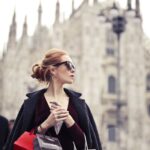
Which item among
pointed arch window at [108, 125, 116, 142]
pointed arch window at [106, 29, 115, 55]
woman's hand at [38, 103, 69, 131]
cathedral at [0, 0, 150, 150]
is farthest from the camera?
pointed arch window at [106, 29, 115, 55]

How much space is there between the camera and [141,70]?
31.5 meters

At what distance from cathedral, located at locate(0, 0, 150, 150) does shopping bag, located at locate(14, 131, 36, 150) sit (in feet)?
89.9

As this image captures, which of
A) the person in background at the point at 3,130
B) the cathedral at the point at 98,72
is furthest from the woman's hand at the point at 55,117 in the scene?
the cathedral at the point at 98,72

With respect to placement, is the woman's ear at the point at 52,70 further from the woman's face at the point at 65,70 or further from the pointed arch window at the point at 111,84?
the pointed arch window at the point at 111,84

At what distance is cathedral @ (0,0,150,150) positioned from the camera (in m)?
30.2

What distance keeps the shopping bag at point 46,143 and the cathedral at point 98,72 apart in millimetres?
27404

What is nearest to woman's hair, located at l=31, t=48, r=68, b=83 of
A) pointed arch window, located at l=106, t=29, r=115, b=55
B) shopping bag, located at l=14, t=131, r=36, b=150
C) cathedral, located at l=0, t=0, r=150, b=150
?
shopping bag, located at l=14, t=131, r=36, b=150

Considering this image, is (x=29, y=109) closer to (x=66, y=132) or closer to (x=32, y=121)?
(x=32, y=121)

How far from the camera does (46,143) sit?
7.72 feet

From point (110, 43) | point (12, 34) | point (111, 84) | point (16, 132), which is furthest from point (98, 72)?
point (16, 132)

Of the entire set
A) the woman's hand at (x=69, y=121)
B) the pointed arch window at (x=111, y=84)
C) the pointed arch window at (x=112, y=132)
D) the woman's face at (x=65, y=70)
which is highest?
the woman's face at (x=65, y=70)

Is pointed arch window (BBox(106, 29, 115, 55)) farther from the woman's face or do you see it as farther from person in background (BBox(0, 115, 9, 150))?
the woman's face

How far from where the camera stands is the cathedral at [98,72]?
30.2m

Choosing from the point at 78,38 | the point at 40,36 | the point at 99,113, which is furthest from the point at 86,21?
the point at 99,113
